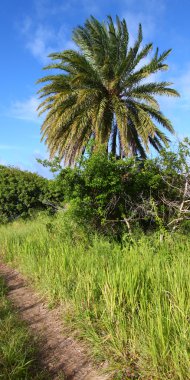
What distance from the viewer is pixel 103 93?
56.7 ft

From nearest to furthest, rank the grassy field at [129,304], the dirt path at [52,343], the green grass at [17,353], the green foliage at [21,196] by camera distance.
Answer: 1. the grassy field at [129,304]
2. the green grass at [17,353]
3. the dirt path at [52,343]
4. the green foliage at [21,196]

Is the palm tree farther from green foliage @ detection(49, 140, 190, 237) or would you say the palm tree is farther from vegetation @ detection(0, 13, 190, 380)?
green foliage @ detection(49, 140, 190, 237)

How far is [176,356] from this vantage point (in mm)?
2586

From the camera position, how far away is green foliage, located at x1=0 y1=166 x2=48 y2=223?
14.4 metres

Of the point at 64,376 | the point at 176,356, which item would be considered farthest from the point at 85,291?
the point at 176,356

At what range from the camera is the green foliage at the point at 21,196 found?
1435cm

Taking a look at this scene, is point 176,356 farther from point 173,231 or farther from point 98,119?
point 98,119

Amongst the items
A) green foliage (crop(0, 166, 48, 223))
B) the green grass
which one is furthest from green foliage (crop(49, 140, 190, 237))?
green foliage (crop(0, 166, 48, 223))

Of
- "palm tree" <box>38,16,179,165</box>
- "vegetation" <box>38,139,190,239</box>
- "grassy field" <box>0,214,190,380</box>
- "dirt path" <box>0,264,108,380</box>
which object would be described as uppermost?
"palm tree" <box>38,16,179,165</box>

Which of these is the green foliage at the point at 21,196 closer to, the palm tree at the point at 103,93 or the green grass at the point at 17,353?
the palm tree at the point at 103,93

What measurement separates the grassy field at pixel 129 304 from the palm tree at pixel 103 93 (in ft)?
36.5

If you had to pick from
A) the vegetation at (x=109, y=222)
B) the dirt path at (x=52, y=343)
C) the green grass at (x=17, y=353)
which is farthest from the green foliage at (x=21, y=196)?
the green grass at (x=17, y=353)

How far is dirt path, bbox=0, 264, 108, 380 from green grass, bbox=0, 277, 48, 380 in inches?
4.5

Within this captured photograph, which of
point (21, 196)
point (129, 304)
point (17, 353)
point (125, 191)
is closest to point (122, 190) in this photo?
point (125, 191)
